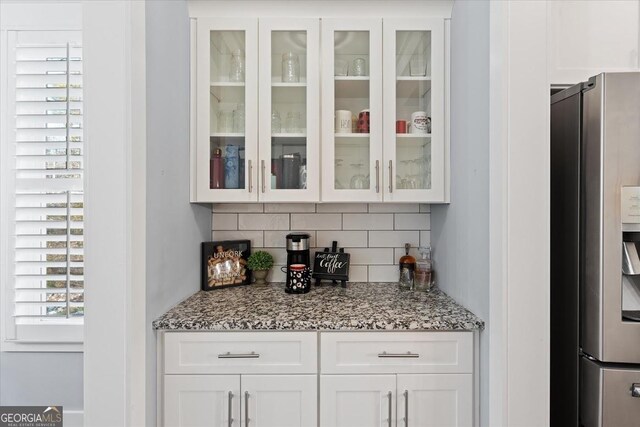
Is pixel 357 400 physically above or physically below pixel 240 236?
below

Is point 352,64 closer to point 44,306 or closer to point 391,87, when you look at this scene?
point 391,87

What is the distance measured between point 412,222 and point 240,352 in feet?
3.74

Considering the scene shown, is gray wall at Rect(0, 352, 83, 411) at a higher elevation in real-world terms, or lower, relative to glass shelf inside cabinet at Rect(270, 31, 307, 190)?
lower

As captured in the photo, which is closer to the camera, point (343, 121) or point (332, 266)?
point (343, 121)

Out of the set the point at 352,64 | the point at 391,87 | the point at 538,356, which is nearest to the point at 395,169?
the point at 391,87

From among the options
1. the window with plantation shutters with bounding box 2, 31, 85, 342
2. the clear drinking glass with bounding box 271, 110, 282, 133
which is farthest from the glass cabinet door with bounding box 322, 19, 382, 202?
the window with plantation shutters with bounding box 2, 31, 85, 342

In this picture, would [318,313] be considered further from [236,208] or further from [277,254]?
[236,208]

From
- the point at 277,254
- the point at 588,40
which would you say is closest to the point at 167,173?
the point at 277,254

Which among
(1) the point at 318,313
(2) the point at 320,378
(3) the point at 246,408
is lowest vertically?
(3) the point at 246,408

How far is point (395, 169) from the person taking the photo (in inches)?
66.9

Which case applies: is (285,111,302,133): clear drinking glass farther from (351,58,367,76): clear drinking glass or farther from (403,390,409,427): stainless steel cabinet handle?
(403,390,409,427): stainless steel cabinet handle

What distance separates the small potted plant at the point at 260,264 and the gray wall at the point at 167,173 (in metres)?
0.28

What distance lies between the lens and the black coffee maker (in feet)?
5.66

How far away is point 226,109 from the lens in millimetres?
1720
